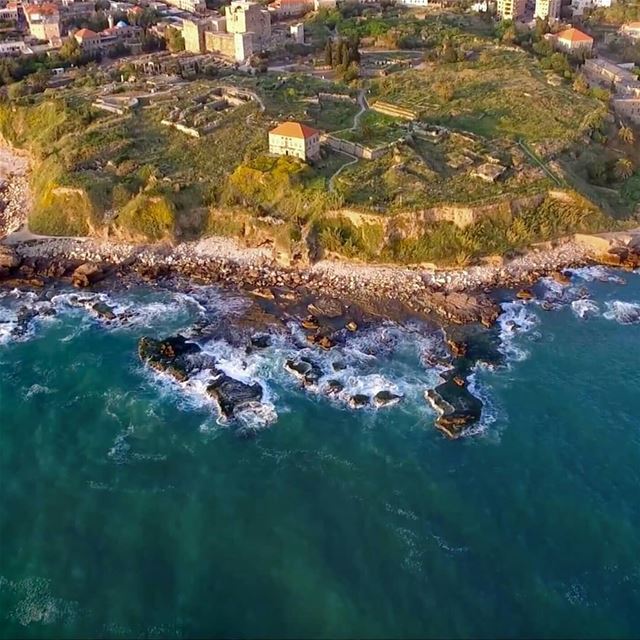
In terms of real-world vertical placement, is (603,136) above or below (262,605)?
above

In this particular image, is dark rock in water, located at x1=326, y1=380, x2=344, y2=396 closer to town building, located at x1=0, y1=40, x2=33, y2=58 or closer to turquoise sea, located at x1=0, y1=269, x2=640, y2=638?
turquoise sea, located at x1=0, y1=269, x2=640, y2=638

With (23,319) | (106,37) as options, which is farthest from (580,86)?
(106,37)

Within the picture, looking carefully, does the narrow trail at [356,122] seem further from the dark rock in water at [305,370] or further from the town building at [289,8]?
the town building at [289,8]

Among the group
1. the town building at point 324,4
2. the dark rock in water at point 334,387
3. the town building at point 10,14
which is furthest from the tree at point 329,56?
the dark rock in water at point 334,387

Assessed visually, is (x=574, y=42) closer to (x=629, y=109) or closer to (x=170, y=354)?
(x=629, y=109)

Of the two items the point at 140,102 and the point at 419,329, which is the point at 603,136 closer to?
the point at 419,329

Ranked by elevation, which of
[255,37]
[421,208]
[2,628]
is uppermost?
[255,37]

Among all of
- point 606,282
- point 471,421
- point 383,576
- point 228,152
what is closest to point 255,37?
point 228,152
